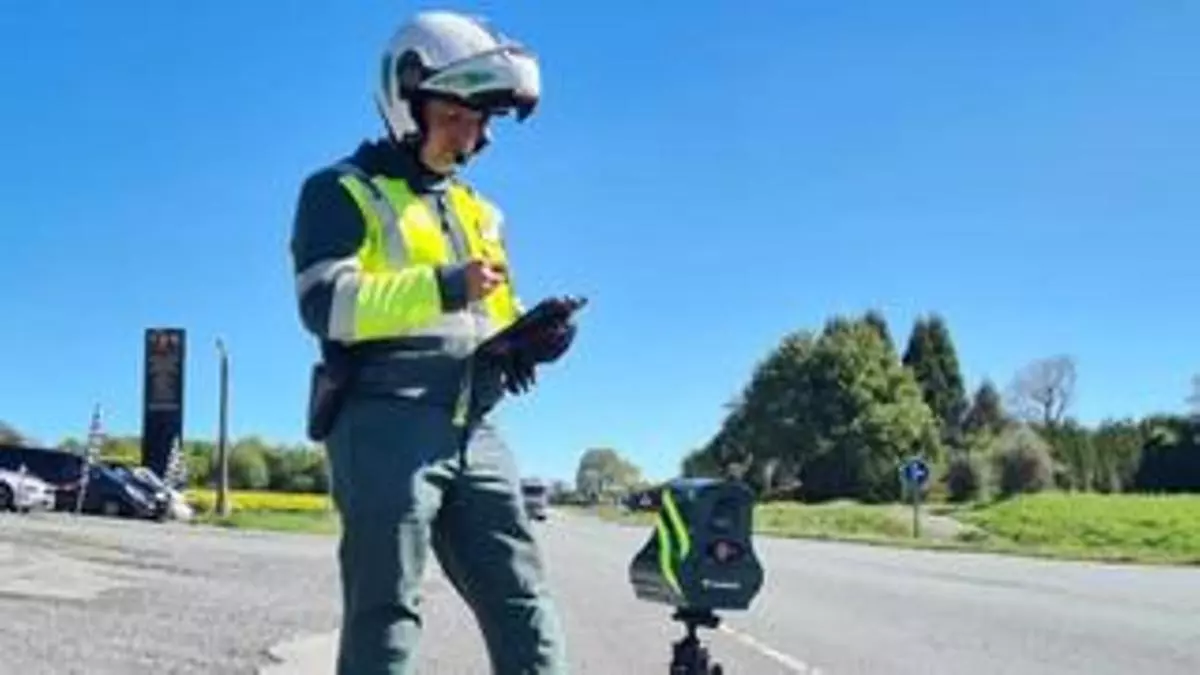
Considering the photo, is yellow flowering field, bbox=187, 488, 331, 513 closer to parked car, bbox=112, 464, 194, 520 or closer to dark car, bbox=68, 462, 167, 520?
parked car, bbox=112, 464, 194, 520

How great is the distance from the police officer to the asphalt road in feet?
19.6

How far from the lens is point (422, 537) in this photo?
4168mm

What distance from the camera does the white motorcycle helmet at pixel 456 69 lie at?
4336 mm

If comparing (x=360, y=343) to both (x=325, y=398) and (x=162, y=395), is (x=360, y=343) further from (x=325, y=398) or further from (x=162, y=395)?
(x=162, y=395)

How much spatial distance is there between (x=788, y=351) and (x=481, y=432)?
131 metres

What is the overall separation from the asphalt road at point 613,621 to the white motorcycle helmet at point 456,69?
609 cm

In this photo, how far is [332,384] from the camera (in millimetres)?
4320

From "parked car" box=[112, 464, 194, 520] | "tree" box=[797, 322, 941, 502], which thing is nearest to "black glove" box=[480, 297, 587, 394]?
"parked car" box=[112, 464, 194, 520]

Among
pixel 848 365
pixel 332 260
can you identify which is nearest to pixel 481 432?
pixel 332 260

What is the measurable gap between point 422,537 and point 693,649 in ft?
2.50

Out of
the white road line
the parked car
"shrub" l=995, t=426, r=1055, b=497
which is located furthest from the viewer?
"shrub" l=995, t=426, r=1055, b=497

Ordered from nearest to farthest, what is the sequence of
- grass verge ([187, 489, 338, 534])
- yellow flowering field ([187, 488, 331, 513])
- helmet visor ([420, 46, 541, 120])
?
helmet visor ([420, 46, 541, 120]) → grass verge ([187, 489, 338, 534]) → yellow flowering field ([187, 488, 331, 513])

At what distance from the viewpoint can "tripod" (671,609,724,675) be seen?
4566 mm

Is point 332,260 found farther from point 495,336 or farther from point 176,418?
point 176,418
